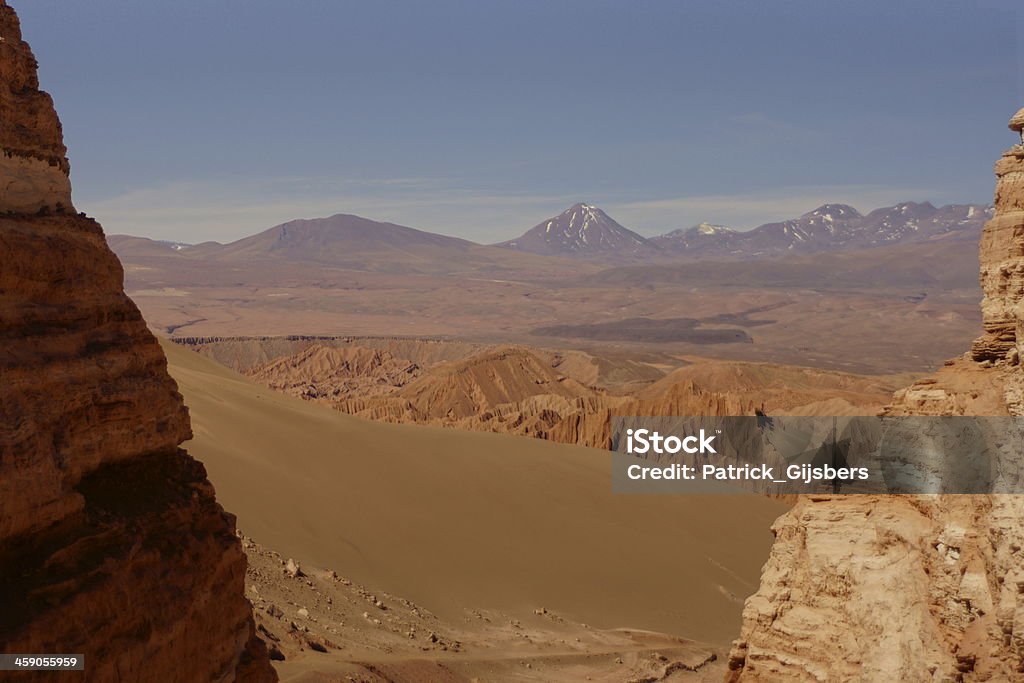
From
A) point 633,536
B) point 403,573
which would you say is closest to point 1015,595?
point 403,573

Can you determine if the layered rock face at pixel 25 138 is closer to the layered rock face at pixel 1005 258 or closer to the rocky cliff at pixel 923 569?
the rocky cliff at pixel 923 569

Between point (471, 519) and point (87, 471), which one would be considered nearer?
point (87, 471)

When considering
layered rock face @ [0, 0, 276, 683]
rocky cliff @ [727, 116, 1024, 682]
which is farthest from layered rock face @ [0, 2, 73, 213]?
rocky cliff @ [727, 116, 1024, 682]

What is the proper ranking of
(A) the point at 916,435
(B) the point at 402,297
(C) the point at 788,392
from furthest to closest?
(B) the point at 402,297 < (C) the point at 788,392 < (A) the point at 916,435

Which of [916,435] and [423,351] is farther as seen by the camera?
[423,351]

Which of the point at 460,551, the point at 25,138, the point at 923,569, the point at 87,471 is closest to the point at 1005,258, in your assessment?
the point at 923,569

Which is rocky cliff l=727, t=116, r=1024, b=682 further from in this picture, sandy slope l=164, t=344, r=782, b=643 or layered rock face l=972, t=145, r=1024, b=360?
sandy slope l=164, t=344, r=782, b=643

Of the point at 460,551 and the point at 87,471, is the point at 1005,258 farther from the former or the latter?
the point at 460,551

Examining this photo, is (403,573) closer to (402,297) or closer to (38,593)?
(38,593)
